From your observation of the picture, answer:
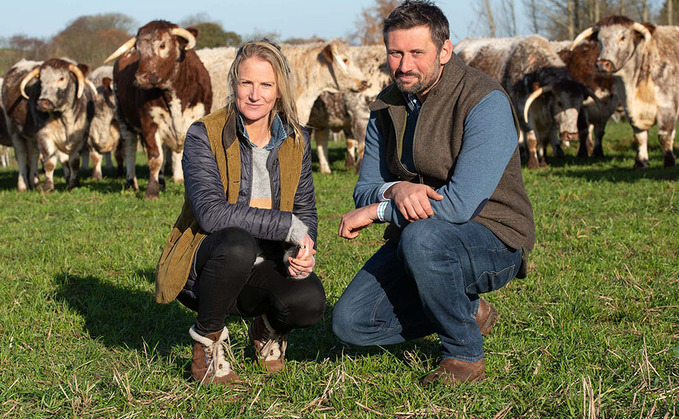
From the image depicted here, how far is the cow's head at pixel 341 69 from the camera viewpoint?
12.2m

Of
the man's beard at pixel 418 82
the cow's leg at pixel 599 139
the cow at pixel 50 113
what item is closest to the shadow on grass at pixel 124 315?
the man's beard at pixel 418 82

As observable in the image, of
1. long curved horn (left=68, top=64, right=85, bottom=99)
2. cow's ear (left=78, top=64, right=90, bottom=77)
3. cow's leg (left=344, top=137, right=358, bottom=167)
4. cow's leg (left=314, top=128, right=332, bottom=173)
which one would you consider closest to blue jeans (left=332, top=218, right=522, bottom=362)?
long curved horn (left=68, top=64, right=85, bottom=99)

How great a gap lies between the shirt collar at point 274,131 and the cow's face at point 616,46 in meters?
8.13

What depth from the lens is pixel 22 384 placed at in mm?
3361

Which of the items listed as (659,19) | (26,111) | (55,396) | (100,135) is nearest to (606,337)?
(55,396)

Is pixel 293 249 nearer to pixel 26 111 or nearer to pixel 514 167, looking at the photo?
pixel 514 167

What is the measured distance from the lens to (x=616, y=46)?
34.8 ft

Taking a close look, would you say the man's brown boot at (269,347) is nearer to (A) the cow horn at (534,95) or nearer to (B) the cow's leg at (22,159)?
(A) the cow horn at (534,95)

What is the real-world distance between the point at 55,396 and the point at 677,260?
4.09 meters

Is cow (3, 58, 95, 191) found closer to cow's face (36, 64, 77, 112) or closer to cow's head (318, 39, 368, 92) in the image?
cow's face (36, 64, 77, 112)

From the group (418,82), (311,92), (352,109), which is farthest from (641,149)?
(418,82)

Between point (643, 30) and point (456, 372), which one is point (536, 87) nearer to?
point (643, 30)

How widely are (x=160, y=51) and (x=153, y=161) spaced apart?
1.47 m

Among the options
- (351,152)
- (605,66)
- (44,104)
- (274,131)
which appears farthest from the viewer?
(351,152)
